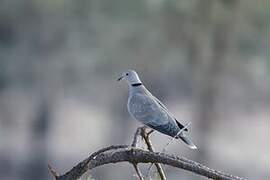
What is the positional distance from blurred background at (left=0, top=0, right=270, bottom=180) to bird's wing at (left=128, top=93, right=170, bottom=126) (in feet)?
41.3

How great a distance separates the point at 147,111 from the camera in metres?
3.83

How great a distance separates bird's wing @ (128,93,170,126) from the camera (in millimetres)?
3768

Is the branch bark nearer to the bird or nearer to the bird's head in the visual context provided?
the bird

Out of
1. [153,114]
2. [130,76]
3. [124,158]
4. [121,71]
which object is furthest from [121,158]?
[121,71]

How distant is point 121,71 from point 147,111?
14239 millimetres

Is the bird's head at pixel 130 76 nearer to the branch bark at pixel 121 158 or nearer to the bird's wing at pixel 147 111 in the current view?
the bird's wing at pixel 147 111

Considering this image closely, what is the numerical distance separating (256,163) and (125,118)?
2.59 m

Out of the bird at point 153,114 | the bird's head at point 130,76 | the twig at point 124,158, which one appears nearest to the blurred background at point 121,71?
the bird's head at point 130,76

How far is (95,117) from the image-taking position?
22.0 meters

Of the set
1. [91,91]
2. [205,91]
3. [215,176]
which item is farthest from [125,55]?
[215,176]

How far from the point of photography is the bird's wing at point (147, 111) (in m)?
3.77

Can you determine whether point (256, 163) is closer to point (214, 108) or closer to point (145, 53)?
point (214, 108)

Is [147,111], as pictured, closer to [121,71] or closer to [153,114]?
[153,114]

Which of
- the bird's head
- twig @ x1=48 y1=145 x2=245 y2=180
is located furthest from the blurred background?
twig @ x1=48 y1=145 x2=245 y2=180
